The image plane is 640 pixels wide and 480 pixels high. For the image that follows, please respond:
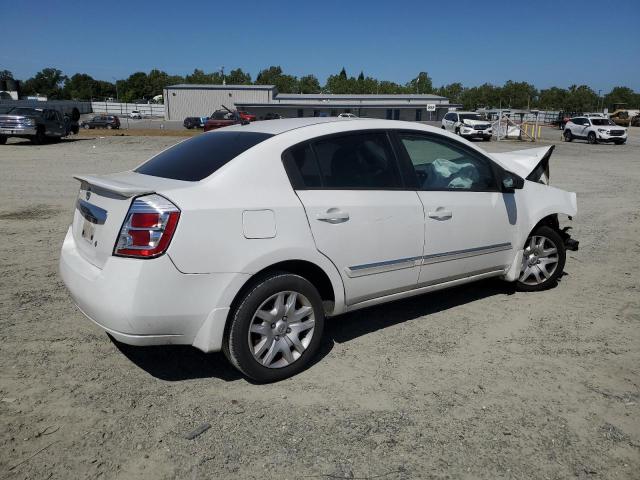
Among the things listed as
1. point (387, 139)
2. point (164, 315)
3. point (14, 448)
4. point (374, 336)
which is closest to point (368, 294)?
point (374, 336)

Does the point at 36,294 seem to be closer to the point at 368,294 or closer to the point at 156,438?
the point at 156,438

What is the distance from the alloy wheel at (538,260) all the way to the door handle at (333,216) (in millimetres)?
2274

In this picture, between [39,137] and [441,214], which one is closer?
[441,214]

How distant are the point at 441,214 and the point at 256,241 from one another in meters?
1.63

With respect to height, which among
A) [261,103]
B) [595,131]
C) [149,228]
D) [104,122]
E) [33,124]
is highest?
[261,103]

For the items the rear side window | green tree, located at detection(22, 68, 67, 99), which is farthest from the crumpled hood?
green tree, located at detection(22, 68, 67, 99)

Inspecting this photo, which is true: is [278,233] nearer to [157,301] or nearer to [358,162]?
[157,301]

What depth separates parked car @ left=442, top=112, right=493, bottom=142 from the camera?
105ft

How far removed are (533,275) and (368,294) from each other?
85.2 inches

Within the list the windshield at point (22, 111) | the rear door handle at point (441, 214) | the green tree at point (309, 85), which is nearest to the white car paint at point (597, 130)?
the windshield at point (22, 111)

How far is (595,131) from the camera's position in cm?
3272

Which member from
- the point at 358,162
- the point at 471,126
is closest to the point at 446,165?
the point at 358,162

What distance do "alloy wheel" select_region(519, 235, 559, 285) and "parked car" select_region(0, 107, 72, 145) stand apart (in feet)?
73.6

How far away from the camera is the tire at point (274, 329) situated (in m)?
3.21
